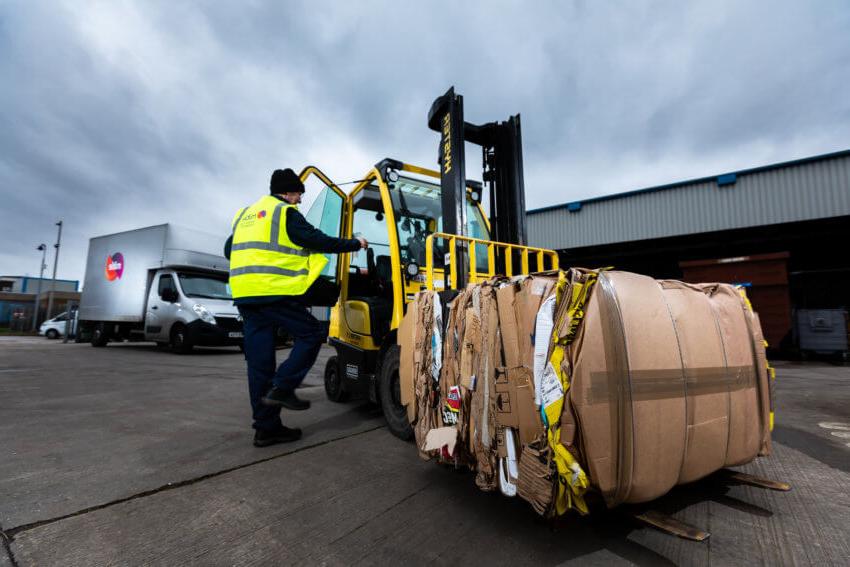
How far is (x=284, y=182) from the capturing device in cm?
322

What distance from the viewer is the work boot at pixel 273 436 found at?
2.87 metres

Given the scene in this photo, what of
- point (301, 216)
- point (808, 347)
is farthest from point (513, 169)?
point (808, 347)

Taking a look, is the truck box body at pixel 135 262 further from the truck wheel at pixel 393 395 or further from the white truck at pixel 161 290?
the truck wheel at pixel 393 395

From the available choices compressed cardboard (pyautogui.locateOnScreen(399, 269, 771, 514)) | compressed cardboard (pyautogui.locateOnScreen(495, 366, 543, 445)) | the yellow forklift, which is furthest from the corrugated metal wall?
compressed cardboard (pyautogui.locateOnScreen(495, 366, 543, 445))

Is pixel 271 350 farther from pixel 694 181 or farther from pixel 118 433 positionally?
pixel 694 181

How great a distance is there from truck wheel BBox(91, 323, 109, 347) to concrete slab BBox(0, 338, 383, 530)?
707 cm

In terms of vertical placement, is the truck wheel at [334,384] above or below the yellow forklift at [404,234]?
below

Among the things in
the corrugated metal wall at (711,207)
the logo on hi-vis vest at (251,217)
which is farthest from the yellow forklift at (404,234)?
the corrugated metal wall at (711,207)

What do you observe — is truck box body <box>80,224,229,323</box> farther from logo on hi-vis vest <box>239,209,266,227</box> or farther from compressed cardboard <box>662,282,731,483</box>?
compressed cardboard <box>662,282,731,483</box>

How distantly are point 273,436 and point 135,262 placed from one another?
10.5 m

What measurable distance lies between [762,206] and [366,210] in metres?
11.6

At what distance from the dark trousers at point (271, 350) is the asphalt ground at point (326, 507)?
12.3 inches

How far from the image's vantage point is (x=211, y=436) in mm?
3078

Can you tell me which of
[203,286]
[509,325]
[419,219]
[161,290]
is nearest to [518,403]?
[509,325]
